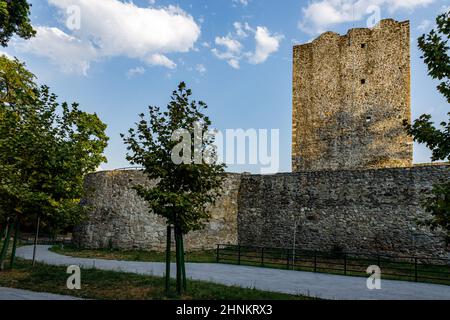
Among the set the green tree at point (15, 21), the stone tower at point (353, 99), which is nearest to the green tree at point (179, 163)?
the green tree at point (15, 21)

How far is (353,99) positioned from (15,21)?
69.9ft

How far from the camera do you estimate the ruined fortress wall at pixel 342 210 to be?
1878 centimetres

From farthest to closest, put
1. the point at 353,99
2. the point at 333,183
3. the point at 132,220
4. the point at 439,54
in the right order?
1. the point at 353,99
2. the point at 132,220
3. the point at 333,183
4. the point at 439,54

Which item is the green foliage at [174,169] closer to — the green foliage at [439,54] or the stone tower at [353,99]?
the green foliage at [439,54]

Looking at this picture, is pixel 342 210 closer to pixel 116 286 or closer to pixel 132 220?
pixel 132 220

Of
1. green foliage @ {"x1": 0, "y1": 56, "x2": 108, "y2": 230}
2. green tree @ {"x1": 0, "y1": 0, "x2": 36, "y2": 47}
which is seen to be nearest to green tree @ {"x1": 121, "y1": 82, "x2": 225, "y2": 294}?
green foliage @ {"x1": 0, "y1": 56, "x2": 108, "y2": 230}

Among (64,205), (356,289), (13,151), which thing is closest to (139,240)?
(64,205)

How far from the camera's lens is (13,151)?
45.9ft

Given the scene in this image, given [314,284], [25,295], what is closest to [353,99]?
[314,284]

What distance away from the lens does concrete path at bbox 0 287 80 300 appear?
9.07 meters

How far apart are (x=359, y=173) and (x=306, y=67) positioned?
42.0ft

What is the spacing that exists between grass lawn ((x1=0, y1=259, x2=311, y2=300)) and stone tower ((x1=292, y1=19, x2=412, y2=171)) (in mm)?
19329

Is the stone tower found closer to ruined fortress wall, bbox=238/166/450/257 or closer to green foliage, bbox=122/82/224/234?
ruined fortress wall, bbox=238/166/450/257

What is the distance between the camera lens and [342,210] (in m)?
20.7
